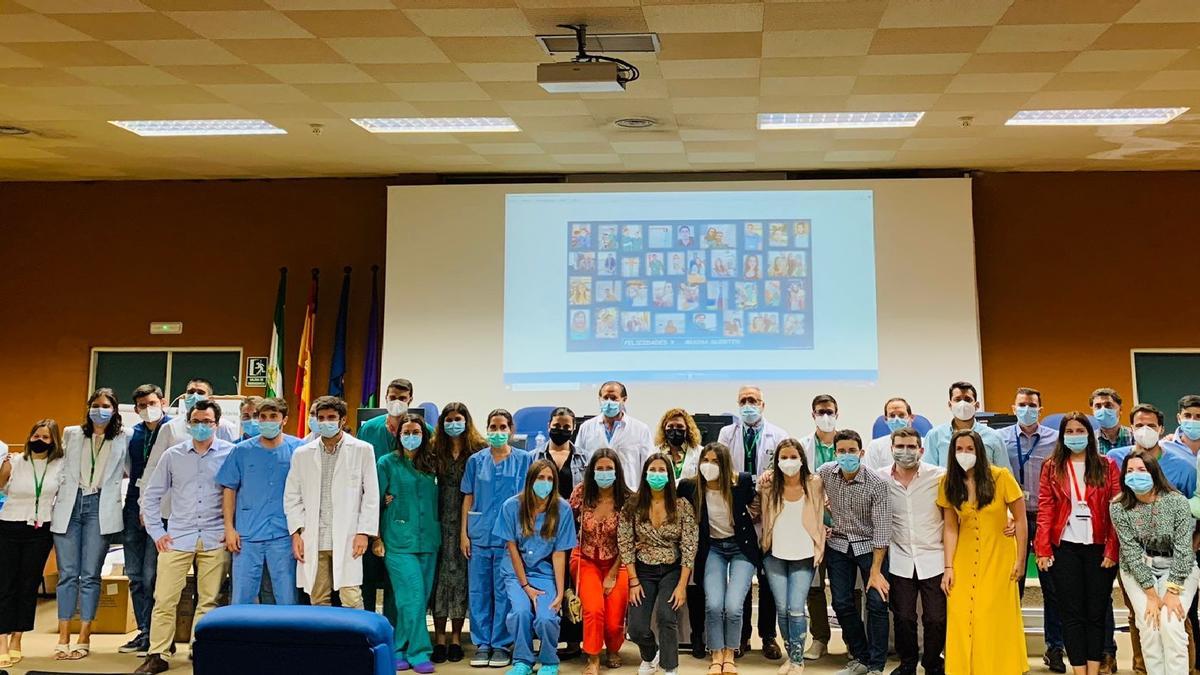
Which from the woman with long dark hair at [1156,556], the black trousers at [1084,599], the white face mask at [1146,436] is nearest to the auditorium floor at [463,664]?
the black trousers at [1084,599]

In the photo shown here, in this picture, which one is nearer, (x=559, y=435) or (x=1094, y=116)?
(x=559, y=435)

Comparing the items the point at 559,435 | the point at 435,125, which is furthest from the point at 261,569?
the point at 435,125

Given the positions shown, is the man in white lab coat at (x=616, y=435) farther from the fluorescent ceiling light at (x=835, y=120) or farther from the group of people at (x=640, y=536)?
the fluorescent ceiling light at (x=835, y=120)

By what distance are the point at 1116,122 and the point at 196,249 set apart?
821cm

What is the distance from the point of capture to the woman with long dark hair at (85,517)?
16.8 ft

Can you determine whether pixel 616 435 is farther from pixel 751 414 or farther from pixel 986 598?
pixel 986 598

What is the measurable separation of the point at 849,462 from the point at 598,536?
1394 millimetres

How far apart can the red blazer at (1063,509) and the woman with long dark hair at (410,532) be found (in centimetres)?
321

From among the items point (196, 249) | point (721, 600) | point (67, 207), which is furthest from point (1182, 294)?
point (67, 207)

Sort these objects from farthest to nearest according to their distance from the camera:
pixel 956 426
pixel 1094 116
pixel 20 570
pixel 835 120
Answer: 1. pixel 835 120
2. pixel 1094 116
3. pixel 956 426
4. pixel 20 570

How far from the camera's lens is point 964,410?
507 cm

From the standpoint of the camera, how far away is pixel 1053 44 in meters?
5.21

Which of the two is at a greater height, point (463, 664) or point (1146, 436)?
point (1146, 436)

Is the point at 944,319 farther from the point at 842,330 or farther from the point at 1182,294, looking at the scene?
the point at 1182,294
